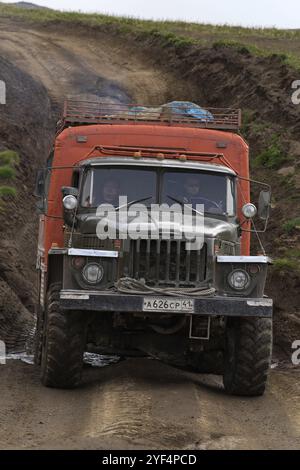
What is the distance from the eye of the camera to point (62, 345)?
33.0ft

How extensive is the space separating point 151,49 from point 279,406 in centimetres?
2443

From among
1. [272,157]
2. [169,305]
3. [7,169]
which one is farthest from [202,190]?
[272,157]

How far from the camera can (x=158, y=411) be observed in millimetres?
8875

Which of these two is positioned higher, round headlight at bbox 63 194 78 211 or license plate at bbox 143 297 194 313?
round headlight at bbox 63 194 78 211

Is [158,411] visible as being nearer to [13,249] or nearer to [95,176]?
[95,176]

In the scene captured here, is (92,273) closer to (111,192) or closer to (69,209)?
(69,209)

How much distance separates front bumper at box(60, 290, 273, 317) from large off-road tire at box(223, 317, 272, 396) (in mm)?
395

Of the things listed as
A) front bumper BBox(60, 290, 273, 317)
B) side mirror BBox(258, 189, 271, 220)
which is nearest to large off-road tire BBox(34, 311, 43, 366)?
front bumper BBox(60, 290, 273, 317)

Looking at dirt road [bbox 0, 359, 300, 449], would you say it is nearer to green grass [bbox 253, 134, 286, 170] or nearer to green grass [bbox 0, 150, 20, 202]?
green grass [bbox 0, 150, 20, 202]

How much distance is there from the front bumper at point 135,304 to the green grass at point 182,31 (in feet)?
65.6

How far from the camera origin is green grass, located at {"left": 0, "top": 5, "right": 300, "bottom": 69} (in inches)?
1243

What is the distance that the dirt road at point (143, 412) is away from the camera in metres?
7.80

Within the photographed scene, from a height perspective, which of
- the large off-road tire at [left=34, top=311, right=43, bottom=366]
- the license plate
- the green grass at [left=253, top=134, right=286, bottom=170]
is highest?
the green grass at [left=253, top=134, right=286, bottom=170]

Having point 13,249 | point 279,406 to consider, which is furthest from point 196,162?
point 13,249
